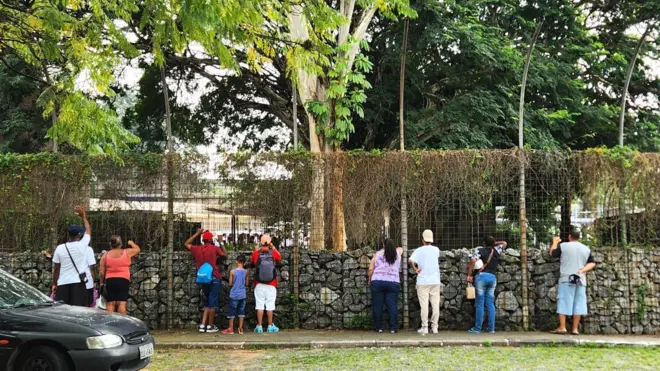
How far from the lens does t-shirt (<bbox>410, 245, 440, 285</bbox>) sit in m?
10.8

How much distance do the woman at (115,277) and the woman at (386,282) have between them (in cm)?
438

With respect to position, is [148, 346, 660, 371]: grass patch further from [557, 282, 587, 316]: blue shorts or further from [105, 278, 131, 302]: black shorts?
[105, 278, 131, 302]: black shorts

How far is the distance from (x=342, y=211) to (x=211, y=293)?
292cm

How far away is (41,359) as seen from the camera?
21.5 ft

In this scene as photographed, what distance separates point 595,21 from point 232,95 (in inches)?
494

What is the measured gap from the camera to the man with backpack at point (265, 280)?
10.9 meters

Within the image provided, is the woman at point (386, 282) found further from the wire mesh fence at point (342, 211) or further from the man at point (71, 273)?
the man at point (71, 273)

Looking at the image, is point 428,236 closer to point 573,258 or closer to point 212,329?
point 573,258

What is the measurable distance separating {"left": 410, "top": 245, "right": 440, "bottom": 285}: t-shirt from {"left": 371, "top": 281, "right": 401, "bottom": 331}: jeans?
1.73 feet

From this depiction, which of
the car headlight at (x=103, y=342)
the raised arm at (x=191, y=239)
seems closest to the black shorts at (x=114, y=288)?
the raised arm at (x=191, y=239)

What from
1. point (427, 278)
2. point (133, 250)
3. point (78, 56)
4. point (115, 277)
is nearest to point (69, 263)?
point (115, 277)

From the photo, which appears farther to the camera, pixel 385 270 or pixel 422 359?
pixel 385 270

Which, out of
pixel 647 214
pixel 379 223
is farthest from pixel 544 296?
pixel 379 223

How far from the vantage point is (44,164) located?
38.2 feet
